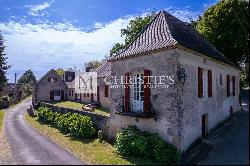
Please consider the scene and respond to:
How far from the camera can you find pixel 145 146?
570 inches

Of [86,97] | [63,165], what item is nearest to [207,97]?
[63,165]

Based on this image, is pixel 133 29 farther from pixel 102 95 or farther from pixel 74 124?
pixel 74 124

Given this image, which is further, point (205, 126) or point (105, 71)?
point (105, 71)

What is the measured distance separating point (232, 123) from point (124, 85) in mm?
9616

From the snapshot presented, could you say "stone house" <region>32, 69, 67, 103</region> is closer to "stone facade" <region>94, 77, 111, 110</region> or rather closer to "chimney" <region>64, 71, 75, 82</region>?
"chimney" <region>64, 71, 75, 82</region>

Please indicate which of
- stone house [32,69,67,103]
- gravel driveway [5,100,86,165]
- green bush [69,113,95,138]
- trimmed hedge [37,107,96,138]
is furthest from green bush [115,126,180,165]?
stone house [32,69,67,103]

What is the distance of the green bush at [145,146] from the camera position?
45.5 ft

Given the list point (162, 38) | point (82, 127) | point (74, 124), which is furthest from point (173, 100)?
point (74, 124)

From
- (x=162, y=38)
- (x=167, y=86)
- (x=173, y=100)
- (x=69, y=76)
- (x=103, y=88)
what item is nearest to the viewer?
(x=173, y=100)

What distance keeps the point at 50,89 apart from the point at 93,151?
40.2m

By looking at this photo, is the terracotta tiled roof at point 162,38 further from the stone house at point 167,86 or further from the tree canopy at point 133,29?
the tree canopy at point 133,29

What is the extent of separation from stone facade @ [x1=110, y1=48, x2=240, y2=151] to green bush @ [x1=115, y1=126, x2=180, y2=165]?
0.48 meters

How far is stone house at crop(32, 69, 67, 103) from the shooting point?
53281mm

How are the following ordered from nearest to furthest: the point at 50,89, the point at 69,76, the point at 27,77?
the point at 50,89, the point at 69,76, the point at 27,77
